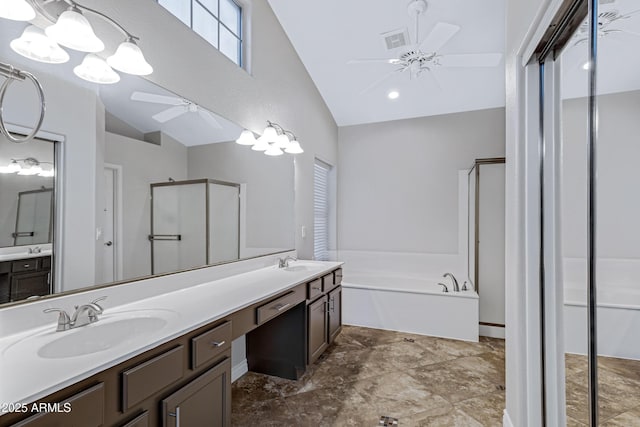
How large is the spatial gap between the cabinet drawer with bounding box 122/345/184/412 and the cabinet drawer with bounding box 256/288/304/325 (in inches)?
22.9

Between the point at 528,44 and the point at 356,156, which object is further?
the point at 356,156

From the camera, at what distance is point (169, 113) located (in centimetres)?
190

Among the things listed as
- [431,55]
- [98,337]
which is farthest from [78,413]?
[431,55]

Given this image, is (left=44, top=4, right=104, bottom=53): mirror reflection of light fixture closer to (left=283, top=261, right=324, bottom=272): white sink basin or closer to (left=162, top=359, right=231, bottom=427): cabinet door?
(left=162, top=359, right=231, bottom=427): cabinet door

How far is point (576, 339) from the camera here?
120 centimetres

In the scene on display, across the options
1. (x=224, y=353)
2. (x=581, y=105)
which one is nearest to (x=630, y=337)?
(x=581, y=105)

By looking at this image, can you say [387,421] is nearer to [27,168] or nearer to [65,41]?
[27,168]

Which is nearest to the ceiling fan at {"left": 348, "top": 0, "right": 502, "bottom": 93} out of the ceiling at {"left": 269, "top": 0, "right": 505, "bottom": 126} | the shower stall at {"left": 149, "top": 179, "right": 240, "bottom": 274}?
the ceiling at {"left": 269, "top": 0, "right": 505, "bottom": 126}

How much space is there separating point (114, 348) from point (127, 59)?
125cm

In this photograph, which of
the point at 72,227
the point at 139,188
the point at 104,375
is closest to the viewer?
the point at 104,375

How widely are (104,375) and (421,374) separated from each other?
7.58 feet

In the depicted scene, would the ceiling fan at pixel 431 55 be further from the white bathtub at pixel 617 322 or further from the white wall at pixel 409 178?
the white bathtub at pixel 617 322

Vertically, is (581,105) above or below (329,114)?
below

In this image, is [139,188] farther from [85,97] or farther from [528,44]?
[528,44]
